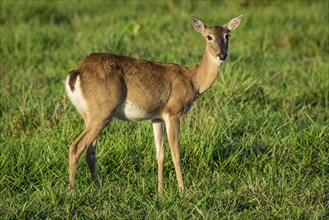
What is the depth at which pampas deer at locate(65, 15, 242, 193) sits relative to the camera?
577 cm

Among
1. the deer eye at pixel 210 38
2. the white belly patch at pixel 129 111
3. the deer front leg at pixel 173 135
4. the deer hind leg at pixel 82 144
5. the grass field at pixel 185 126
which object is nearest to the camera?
the grass field at pixel 185 126

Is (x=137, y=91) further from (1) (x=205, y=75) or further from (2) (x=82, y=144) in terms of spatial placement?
(1) (x=205, y=75)

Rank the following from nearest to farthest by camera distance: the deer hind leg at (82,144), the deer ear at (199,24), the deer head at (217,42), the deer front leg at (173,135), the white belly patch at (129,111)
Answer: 1. the deer hind leg at (82,144)
2. the white belly patch at (129,111)
3. the deer front leg at (173,135)
4. the deer head at (217,42)
5. the deer ear at (199,24)

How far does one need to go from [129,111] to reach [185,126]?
4.02 feet

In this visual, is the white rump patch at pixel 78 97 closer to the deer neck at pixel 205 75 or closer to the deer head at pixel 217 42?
the deer neck at pixel 205 75

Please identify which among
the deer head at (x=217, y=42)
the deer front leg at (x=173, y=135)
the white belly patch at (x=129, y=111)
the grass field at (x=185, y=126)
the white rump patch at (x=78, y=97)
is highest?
the deer head at (x=217, y=42)

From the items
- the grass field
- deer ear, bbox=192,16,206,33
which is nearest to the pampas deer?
deer ear, bbox=192,16,206,33

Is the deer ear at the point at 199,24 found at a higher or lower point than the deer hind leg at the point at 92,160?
higher

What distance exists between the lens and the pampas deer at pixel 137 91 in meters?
5.77

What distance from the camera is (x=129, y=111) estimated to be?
19.5 feet

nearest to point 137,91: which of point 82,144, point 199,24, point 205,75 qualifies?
point 82,144

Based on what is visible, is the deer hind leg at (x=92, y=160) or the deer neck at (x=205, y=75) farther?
the deer neck at (x=205, y=75)

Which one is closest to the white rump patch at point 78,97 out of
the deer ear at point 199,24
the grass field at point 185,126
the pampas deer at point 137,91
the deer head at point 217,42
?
the pampas deer at point 137,91

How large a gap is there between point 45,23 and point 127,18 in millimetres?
1292
